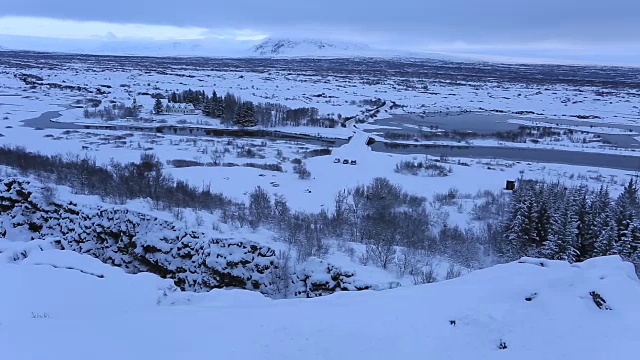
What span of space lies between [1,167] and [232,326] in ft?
63.7

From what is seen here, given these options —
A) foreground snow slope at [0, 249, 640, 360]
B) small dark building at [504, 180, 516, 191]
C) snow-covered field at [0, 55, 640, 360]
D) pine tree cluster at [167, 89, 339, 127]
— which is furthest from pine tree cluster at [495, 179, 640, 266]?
pine tree cluster at [167, 89, 339, 127]

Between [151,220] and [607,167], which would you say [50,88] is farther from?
[607,167]

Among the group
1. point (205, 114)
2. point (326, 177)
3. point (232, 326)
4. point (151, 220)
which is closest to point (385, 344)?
point (232, 326)

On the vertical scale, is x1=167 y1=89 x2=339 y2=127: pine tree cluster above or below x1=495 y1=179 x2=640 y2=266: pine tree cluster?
above

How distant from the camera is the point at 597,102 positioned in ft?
235

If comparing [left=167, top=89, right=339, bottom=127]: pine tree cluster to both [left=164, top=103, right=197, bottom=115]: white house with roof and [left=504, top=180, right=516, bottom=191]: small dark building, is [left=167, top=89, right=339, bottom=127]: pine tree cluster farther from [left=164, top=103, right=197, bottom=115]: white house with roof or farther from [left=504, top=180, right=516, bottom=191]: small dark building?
[left=504, top=180, right=516, bottom=191]: small dark building

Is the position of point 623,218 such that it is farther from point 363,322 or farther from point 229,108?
point 229,108

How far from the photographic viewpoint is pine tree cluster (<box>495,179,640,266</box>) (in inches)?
567

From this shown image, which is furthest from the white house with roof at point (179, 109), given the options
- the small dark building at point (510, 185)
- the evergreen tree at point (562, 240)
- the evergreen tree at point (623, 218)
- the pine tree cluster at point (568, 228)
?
the evergreen tree at point (623, 218)

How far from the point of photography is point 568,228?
14555mm

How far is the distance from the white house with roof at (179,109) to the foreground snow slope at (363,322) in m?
42.9

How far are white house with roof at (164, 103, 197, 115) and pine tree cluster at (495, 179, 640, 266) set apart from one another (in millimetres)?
40964

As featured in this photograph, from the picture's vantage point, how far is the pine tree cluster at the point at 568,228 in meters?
14.4

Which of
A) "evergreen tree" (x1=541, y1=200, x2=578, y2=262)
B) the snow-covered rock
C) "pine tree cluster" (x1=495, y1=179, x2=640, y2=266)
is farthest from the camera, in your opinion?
"pine tree cluster" (x1=495, y1=179, x2=640, y2=266)
